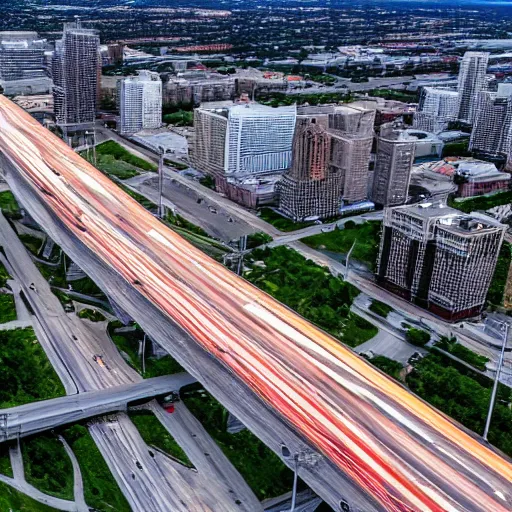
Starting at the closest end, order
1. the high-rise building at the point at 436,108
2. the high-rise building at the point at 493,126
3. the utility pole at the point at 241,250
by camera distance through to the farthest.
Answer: the utility pole at the point at 241,250 → the high-rise building at the point at 493,126 → the high-rise building at the point at 436,108

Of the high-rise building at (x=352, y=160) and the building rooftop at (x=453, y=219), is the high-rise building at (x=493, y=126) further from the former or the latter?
the building rooftop at (x=453, y=219)

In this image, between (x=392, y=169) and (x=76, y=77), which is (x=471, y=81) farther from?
(x=76, y=77)

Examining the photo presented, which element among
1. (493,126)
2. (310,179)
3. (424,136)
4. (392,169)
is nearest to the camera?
(310,179)

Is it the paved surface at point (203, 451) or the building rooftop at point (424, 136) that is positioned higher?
Answer: the building rooftop at point (424, 136)

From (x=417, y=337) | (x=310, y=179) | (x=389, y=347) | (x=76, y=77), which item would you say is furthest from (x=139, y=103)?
(x=417, y=337)

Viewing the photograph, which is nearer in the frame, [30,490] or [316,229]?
[30,490]

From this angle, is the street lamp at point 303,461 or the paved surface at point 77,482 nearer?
the street lamp at point 303,461

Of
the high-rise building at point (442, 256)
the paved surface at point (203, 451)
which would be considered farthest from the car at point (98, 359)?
the high-rise building at point (442, 256)

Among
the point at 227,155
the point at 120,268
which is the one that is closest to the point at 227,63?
the point at 227,155
